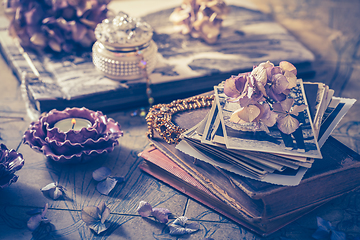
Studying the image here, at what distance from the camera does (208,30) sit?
1.55m

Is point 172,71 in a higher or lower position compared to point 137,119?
higher

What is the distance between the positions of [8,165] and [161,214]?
434 millimetres

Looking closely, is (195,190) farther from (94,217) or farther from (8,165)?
(8,165)

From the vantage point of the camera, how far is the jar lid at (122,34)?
1.17m

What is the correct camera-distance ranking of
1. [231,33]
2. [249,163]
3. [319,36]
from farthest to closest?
[319,36] → [231,33] → [249,163]

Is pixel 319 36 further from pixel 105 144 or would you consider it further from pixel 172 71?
pixel 105 144

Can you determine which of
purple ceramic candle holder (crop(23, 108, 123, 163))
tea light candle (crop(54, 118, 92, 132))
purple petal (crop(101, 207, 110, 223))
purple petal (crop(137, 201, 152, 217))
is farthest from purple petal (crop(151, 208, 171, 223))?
tea light candle (crop(54, 118, 92, 132))

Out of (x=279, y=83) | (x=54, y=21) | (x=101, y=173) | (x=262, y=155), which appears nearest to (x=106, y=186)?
(x=101, y=173)

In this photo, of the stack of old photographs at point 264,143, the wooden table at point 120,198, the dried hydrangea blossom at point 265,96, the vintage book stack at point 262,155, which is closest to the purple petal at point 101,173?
the wooden table at point 120,198

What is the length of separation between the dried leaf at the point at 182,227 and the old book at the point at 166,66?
0.58m

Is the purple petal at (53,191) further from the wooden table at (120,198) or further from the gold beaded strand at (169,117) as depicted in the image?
the gold beaded strand at (169,117)

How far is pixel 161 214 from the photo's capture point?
34.2 inches

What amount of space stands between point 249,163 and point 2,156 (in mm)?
638

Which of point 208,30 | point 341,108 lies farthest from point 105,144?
point 208,30
